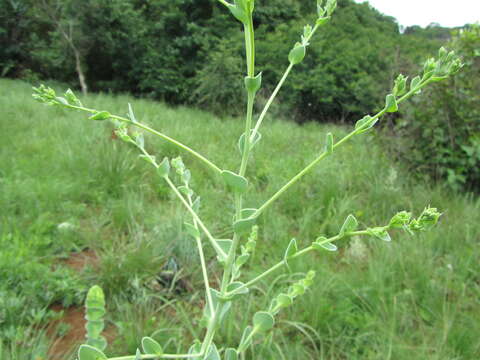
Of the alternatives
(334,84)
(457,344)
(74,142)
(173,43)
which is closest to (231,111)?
(334,84)

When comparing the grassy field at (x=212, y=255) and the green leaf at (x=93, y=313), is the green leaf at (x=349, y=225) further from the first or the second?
the grassy field at (x=212, y=255)

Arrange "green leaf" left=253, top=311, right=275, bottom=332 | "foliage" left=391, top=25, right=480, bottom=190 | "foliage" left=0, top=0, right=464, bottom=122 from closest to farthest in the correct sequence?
→ "green leaf" left=253, top=311, right=275, bottom=332 < "foliage" left=391, top=25, right=480, bottom=190 < "foliage" left=0, top=0, right=464, bottom=122

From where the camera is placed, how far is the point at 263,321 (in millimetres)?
617

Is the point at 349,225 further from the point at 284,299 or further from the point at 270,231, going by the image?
the point at 270,231

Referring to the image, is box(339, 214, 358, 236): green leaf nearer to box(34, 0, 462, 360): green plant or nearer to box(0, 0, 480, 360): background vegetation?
box(34, 0, 462, 360): green plant

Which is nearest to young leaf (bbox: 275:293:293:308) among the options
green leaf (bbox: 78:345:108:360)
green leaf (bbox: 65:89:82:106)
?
green leaf (bbox: 78:345:108:360)

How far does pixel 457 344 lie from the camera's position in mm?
1510

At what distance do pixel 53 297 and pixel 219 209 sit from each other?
3.96 ft

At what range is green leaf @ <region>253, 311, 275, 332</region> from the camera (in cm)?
61

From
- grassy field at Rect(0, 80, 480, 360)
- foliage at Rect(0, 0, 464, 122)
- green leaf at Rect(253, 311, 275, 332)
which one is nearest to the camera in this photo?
green leaf at Rect(253, 311, 275, 332)

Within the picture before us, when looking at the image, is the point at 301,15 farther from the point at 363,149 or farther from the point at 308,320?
the point at 308,320

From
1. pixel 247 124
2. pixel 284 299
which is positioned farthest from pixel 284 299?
pixel 247 124

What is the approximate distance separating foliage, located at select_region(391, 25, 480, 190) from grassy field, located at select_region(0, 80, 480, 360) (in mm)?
185

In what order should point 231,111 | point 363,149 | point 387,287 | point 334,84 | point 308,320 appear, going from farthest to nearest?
1. point 334,84
2. point 231,111
3. point 363,149
4. point 387,287
5. point 308,320
